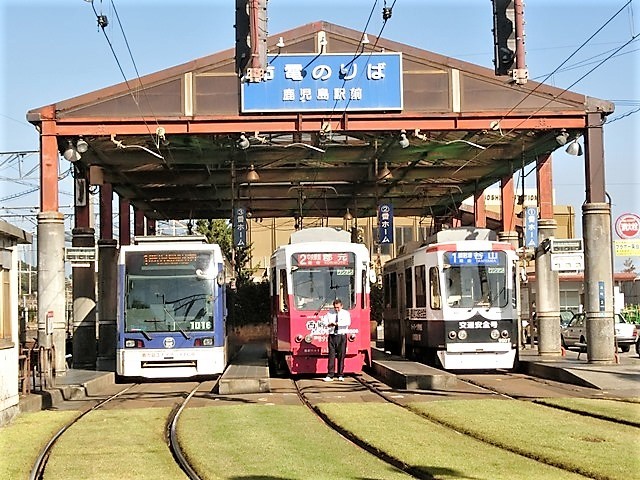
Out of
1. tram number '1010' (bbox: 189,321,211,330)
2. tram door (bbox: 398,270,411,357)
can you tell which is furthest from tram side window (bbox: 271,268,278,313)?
tram door (bbox: 398,270,411,357)

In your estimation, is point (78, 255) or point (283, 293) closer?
point (283, 293)

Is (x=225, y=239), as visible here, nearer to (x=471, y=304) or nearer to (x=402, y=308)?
(x=402, y=308)

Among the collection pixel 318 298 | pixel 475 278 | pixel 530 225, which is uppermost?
pixel 530 225

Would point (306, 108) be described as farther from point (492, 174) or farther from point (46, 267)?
point (492, 174)

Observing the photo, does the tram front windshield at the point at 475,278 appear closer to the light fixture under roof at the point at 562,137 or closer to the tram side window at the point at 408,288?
the tram side window at the point at 408,288

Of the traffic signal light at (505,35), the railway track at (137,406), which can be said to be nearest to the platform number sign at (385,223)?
the railway track at (137,406)

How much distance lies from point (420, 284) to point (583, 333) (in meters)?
14.5

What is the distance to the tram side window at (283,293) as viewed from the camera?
77.2 feet

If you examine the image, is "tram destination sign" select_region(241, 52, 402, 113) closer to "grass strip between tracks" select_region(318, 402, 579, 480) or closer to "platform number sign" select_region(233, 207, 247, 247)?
"platform number sign" select_region(233, 207, 247, 247)

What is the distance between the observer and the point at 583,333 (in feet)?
125

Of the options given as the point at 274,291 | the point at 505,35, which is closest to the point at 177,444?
the point at 505,35

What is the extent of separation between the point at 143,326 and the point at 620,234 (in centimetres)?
1305

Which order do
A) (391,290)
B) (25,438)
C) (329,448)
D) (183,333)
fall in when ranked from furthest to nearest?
(391,290)
(183,333)
(25,438)
(329,448)

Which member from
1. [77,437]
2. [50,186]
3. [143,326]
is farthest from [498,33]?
[50,186]
